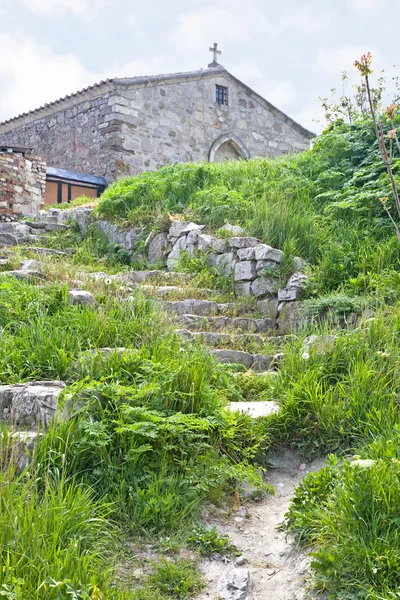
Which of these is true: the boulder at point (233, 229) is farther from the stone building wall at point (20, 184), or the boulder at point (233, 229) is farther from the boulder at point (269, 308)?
the stone building wall at point (20, 184)

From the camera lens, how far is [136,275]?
30.8 ft

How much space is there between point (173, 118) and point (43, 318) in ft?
51.1

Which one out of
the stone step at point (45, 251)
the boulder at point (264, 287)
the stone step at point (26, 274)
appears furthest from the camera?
the stone step at point (45, 251)

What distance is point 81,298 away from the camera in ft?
19.4

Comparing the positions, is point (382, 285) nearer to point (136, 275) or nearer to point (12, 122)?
point (136, 275)

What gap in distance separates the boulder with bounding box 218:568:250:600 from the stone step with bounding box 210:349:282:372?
3191 mm

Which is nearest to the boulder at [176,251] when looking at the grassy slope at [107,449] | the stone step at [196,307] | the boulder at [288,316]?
the stone step at [196,307]

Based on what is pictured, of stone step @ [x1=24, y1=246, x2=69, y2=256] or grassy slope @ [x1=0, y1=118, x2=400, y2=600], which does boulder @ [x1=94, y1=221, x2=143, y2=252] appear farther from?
grassy slope @ [x1=0, y1=118, x2=400, y2=600]

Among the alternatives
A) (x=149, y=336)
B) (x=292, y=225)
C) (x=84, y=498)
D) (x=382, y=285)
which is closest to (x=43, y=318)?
(x=149, y=336)

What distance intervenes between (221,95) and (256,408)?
59.6 feet

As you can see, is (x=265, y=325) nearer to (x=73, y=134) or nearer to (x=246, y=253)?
(x=246, y=253)

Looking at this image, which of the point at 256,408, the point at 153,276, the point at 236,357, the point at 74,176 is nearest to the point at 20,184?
the point at 74,176

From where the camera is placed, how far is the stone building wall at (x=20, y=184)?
13711mm

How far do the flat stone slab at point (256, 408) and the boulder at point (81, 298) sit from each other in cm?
191
